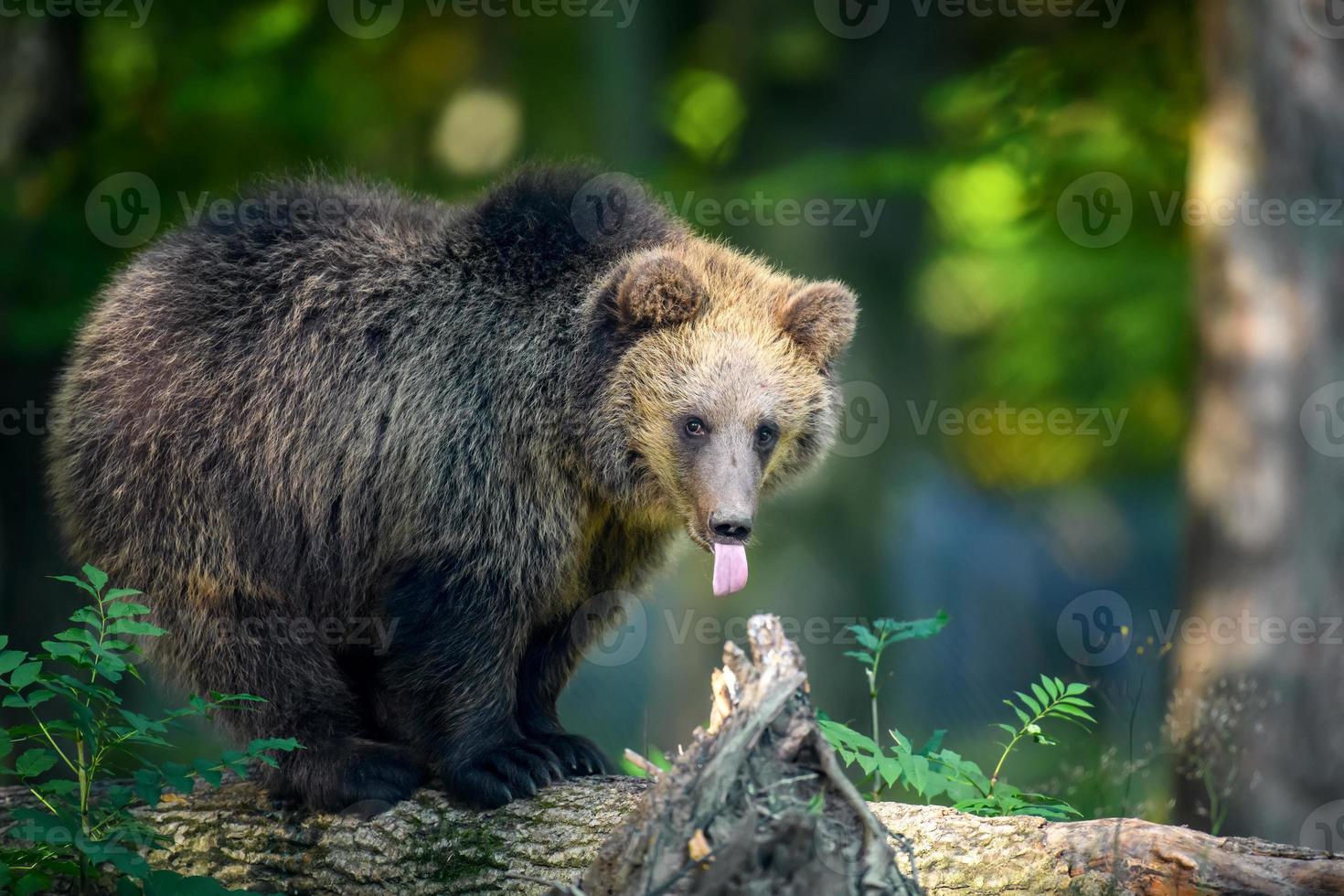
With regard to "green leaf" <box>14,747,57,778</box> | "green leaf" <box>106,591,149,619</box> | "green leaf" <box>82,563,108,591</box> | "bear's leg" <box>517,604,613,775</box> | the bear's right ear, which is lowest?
"green leaf" <box>14,747,57,778</box>

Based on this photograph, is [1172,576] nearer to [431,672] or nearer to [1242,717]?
[1242,717]

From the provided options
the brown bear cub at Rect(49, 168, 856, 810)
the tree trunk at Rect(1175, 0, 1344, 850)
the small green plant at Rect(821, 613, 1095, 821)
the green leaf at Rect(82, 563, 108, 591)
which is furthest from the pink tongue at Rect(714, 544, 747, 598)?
the tree trunk at Rect(1175, 0, 1344, 850)

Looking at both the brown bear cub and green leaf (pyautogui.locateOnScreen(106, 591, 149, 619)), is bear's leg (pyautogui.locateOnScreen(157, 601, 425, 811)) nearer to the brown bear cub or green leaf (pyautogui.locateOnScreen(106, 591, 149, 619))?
the brown bear cub

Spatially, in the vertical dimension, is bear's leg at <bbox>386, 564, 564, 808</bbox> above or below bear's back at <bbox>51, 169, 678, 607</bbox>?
below

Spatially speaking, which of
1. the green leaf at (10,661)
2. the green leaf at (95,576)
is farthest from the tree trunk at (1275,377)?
the green leaf at (10,661)

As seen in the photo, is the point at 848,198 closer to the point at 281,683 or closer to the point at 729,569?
the point at 729,569

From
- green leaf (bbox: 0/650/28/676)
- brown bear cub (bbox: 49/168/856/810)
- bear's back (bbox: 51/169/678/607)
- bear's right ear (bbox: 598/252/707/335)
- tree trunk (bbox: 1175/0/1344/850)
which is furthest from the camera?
tree trunk (bbox: 1175/0/1344/850)

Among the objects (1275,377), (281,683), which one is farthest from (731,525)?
(1275,377)

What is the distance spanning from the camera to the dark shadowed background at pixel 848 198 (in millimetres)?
9492

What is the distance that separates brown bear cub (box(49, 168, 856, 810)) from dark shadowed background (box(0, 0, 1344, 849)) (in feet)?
10.6

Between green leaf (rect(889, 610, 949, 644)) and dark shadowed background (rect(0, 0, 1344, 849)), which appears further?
dark shadowed background (rect(0, 0, 1344, 849))

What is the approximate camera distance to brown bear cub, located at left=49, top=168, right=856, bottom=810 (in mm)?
5738

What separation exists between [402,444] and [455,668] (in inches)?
39.9

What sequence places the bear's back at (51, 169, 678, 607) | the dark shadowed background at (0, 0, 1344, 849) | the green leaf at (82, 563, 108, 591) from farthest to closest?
the dark shadowed background at (0, 0, 1344, 849), the bear's back at (51, 169, 678, 607), the green leaf at (82, 563, 108, 591)
